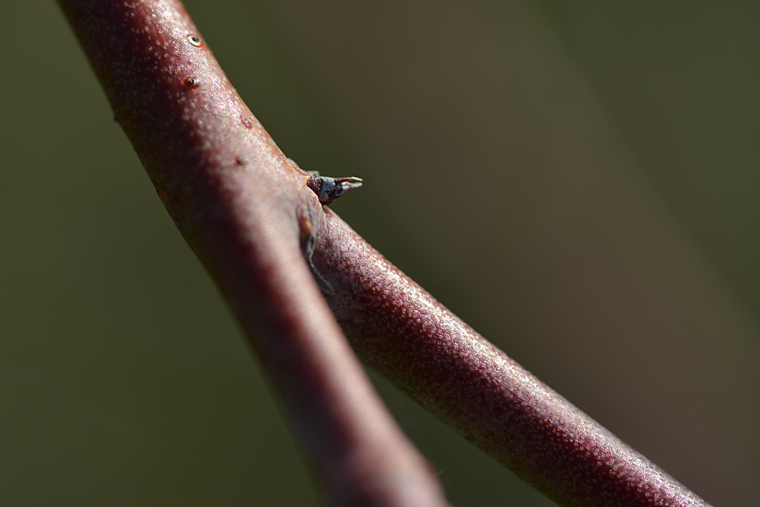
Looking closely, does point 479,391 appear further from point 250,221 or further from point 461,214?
point 461,214

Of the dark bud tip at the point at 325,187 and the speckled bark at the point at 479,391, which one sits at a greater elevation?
the dark bud tip at the point at 325,187

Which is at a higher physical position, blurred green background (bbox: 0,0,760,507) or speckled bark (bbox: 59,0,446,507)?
blurred green background (bbox: 0,0,760,507)

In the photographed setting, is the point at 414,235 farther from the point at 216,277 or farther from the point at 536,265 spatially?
the point at 216,277

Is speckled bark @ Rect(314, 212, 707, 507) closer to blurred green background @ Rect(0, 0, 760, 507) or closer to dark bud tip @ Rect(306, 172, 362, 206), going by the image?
dark bud tip @ Rect(306, 172, 362, 206)

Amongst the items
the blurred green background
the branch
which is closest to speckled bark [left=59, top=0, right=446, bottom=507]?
the branch

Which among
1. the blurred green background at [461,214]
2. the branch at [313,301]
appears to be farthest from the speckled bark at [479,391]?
the blurred green background at [461,214]

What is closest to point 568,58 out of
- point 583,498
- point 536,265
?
point 536,265

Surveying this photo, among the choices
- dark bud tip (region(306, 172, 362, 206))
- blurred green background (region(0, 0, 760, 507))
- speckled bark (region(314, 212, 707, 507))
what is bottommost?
speckled bark (region(314, 212, 707, 507))

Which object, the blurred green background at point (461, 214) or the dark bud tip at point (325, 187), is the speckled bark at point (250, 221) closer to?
the dark bud tip at point (325, 187)
